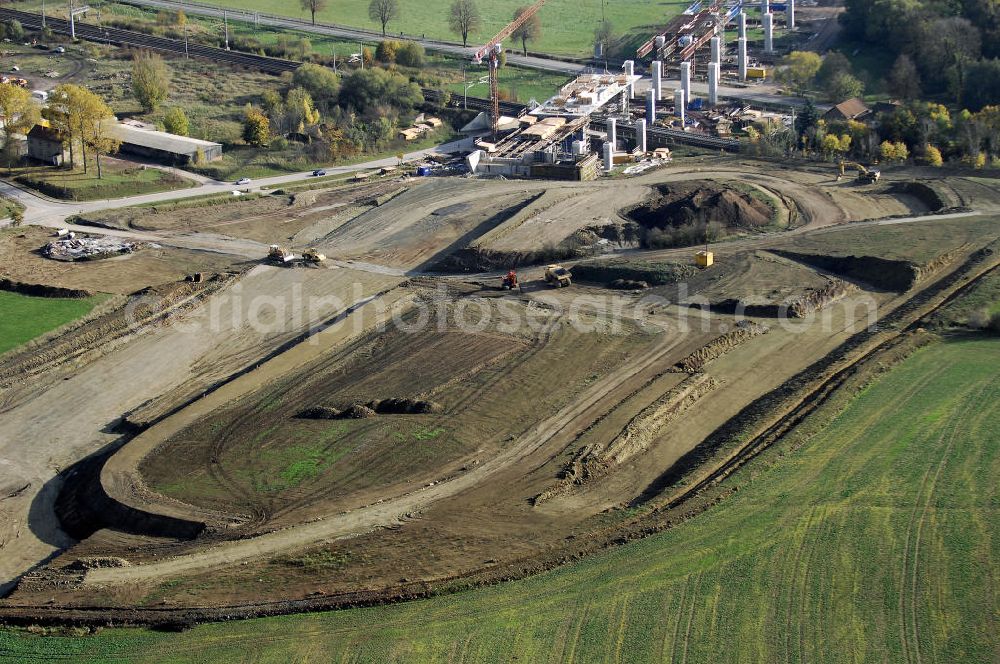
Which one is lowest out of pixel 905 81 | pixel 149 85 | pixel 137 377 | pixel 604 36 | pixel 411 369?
pixel 137 377

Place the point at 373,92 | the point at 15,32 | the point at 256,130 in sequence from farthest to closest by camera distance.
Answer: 1. the point at 15,32
2. the point at 373,92
3. the point at 256,130

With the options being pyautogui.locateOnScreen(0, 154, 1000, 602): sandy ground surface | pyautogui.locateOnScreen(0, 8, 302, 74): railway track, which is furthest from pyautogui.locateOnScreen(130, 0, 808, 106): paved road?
pyautogui.locateOnScreen(0, 154, 1000, 602): sandy ground surface

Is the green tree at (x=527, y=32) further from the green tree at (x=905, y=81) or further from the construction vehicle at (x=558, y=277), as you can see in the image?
the construction vehicle at (x=558, y=277)

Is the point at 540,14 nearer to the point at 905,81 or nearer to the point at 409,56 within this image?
the point at 409,56

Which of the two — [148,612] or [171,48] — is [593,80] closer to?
[171,48]

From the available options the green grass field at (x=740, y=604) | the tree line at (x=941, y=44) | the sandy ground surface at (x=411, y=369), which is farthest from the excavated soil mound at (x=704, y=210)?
the tree line at (x=941, y=44)

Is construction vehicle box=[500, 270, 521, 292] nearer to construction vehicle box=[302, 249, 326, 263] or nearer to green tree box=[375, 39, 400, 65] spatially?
construction vehicle box=[302, 249, 326, 263]

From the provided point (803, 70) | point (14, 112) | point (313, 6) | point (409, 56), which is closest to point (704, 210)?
point (803, 70)
